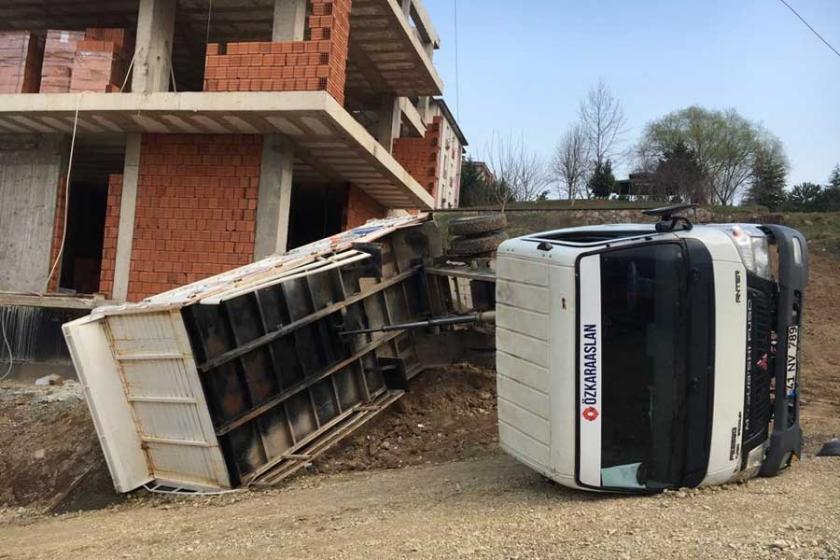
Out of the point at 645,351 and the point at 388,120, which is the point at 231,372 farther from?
the point at 388,120

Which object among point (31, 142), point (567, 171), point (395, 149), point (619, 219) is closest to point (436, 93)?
point (395, 149)

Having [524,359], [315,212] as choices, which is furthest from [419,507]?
[315,212]

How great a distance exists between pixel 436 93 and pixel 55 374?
9.90 meters

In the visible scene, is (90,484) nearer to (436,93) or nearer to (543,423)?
(543,423)

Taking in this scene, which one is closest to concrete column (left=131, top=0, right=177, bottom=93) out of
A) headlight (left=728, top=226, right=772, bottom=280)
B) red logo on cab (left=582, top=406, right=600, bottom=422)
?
red logo on cab (left=582, top=406, right=600, bottom=422)

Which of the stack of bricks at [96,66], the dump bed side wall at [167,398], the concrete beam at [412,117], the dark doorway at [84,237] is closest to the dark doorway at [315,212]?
the concrete beam at [412,117]

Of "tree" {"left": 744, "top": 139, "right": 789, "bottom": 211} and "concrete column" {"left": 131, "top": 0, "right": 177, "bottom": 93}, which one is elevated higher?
"tree" {"left": 744, "top": 139, "right": 789, "bottom": 211}

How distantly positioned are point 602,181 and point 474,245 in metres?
35.9

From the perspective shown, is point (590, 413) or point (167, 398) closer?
point (590, 413)

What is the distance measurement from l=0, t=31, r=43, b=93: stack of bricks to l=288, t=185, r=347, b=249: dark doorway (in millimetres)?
5720

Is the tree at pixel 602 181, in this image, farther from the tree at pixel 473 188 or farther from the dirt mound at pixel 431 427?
the dirt mound at pixel 431 427

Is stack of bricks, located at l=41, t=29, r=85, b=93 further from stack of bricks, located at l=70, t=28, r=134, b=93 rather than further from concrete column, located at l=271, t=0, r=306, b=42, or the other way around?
concrete column, located at l=271, t=0, r=306, b=42

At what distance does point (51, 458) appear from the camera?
6.94 metres

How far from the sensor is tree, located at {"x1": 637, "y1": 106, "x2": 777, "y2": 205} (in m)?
44.8
